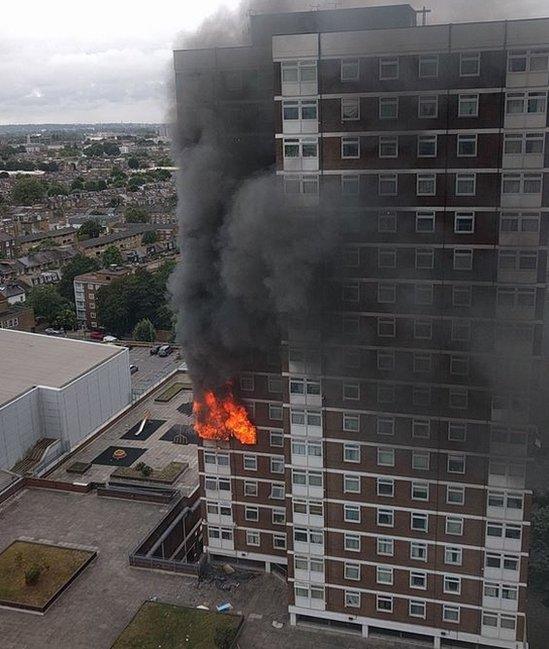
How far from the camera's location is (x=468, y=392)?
2392 centimetres

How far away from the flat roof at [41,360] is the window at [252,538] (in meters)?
22.6

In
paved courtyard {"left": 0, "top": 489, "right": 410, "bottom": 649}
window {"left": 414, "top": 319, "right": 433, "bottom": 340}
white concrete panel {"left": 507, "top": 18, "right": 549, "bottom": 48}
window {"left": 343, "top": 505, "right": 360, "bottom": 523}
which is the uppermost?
white concrete panel {"left": 507, "top": 18, "right": 549, "bottom": 48}

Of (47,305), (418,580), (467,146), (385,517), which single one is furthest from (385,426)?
(47,305)

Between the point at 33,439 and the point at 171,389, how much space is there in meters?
11.0

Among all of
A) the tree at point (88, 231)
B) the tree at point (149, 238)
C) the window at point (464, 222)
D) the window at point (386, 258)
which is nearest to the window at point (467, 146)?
the window at point (464, 222)

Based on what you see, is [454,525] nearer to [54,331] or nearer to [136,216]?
[54,331]

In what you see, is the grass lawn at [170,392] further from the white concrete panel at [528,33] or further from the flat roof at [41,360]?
the white concrete panel at [528,33]

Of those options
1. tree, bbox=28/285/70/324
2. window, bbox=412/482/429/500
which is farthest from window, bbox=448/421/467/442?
tree, bbox=28/285/70/324

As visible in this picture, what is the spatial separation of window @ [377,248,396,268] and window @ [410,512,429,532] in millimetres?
9092

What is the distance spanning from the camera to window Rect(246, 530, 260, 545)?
30.6m

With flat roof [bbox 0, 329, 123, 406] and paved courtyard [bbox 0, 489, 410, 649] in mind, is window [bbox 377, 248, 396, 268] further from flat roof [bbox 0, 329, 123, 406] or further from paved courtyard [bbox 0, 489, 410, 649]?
flat roof [bbox 0, 329, 123, 406]

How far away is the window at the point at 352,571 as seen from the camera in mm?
26469

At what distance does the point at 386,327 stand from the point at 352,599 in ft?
35.3

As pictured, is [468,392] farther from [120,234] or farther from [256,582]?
[120,234]
